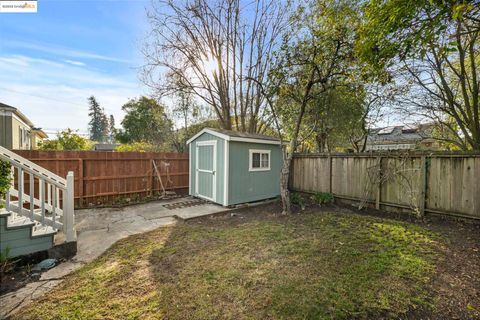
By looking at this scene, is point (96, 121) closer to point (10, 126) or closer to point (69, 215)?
point (10, 126)

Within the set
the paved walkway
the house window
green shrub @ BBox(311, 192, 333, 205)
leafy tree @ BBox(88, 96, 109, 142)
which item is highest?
leafy tree @ BBox(88, 96, 109, 142)

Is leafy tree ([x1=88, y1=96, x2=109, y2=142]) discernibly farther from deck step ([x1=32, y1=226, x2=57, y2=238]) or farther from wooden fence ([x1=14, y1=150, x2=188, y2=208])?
deck step ([x1=32, y1=226, x2=57, y2=238])

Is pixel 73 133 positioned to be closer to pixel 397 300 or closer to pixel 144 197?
pixel 144 197

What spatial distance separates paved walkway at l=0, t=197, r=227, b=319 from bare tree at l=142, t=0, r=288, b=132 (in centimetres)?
642

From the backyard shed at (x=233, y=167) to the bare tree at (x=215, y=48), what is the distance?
14.4ft

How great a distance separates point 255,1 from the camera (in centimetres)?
1002

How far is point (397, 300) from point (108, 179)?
762 centimetres

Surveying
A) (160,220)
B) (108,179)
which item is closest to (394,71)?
(160,220)

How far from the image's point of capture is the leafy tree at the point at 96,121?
153 ft

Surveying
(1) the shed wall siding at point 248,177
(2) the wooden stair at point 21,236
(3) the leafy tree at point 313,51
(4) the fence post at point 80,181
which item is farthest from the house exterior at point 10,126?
(3) the leafy tree at point 313,51

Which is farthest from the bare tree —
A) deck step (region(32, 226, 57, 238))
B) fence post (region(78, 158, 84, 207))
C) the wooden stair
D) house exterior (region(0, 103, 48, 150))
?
the wooden stair

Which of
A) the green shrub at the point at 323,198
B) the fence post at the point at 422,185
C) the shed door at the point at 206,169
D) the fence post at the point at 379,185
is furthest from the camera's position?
the shed door at the point at 206,169

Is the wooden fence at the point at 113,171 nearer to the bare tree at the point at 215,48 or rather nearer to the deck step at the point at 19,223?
the deck step at the point at 19,223

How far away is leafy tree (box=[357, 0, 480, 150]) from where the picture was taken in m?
3.02
